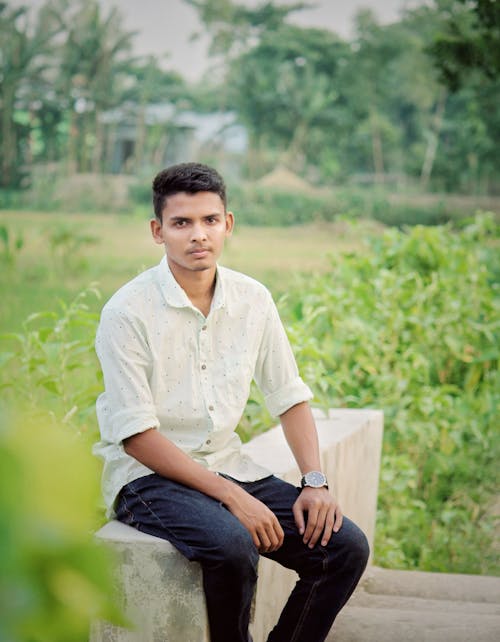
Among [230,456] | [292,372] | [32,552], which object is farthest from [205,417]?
[32,552]

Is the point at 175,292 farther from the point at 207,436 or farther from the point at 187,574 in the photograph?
the point at 187,574

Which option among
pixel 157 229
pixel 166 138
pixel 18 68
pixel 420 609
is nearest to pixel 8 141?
pixel 18 68

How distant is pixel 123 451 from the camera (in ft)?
6.18

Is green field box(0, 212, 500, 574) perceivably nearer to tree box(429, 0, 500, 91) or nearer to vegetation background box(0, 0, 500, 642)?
vegetation background box(0, 0, 500, 642)

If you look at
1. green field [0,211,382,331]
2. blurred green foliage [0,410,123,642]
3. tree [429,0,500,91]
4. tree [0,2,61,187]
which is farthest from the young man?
tree [0,2,61,187]

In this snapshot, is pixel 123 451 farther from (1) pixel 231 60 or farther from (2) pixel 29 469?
(1) pixel 231 60

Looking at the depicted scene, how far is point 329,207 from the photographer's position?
9602 millimetres

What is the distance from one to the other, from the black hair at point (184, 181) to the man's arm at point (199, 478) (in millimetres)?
479

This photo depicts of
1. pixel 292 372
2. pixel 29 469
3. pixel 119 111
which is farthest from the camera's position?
pixel 119 111

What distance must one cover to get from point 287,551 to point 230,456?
0.73 ft

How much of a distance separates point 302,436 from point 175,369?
32 cm

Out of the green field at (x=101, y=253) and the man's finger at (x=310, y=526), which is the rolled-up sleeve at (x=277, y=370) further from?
the green field at (x=101, y=253)

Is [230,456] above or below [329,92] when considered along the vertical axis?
below

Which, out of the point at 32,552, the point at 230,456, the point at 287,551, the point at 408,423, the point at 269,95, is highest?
the point at 269,95
